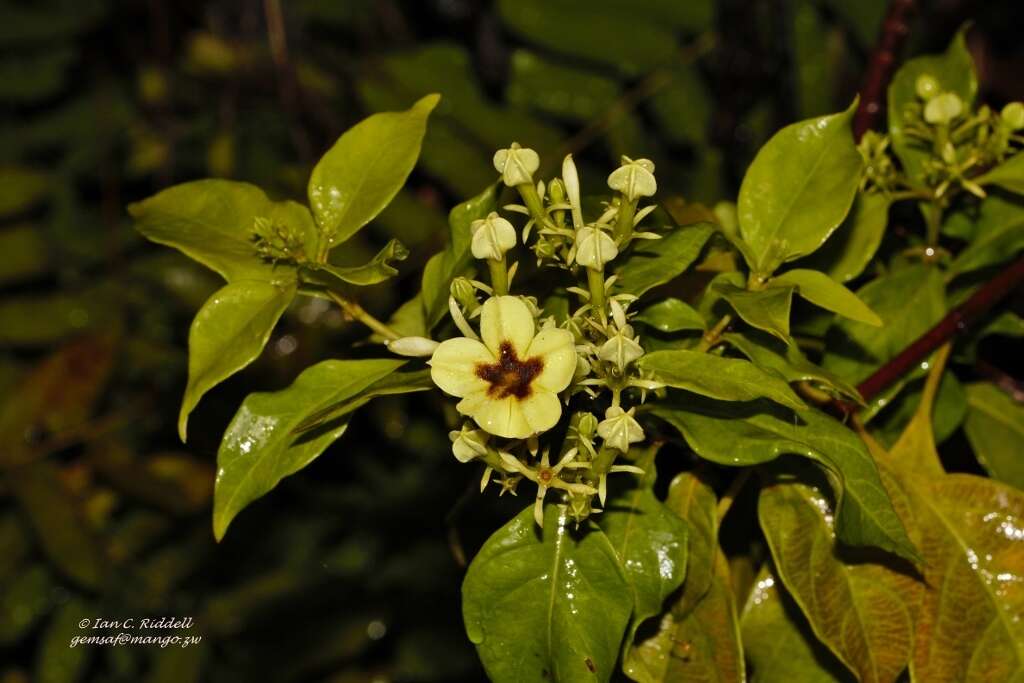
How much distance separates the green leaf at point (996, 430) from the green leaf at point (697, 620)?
0.35 metres

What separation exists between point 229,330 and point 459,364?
0.81 feet

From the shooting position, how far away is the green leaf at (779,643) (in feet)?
3.11

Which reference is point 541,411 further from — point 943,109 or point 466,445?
point 943,109

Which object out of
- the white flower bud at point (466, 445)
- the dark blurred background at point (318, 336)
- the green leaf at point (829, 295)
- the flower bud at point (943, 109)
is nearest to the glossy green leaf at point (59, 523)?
the dark blurred background at point (318, 336)

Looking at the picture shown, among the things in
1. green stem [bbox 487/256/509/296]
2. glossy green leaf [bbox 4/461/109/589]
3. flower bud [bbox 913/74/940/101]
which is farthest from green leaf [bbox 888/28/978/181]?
glossy green leaf [bbox 4/461/109/589]

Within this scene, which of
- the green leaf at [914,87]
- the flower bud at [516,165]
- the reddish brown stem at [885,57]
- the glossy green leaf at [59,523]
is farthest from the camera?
the glossy green leaf at [59,523]

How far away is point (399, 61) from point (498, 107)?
24 centimetres

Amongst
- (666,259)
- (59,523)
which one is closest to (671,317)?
(666,259)

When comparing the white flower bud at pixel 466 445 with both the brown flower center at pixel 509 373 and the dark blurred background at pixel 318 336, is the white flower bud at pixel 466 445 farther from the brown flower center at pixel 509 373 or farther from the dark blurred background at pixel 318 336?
the dark blurred background at pixel 318 336

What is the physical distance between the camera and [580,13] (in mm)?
2141

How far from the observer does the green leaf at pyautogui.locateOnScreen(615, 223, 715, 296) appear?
2.73 feet

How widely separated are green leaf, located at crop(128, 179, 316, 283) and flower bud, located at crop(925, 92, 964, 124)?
1.98ft

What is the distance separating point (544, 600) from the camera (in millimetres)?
815

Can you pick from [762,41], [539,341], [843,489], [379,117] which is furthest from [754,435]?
[762,41]
